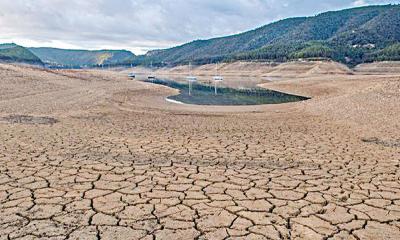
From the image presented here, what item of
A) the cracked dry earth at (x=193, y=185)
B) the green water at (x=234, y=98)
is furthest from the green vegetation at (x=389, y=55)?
the cracked dry earth at (x=193, y=185)

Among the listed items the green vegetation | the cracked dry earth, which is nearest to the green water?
the cracked dry earth

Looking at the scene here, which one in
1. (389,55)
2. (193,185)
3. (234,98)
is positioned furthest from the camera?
(389,55)

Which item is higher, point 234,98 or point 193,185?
point 193,185

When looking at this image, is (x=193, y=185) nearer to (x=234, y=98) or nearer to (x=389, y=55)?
(x=234, y=98)

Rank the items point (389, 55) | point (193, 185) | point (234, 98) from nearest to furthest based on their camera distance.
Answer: point (193, 185) < point (234, 98) < point (389, 55)

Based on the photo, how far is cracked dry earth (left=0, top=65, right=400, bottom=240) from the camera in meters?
4.32

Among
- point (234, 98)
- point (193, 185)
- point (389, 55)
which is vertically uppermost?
point (389, 55)

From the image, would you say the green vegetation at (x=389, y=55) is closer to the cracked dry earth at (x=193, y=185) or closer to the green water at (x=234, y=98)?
the green water at (x=234, y=98)

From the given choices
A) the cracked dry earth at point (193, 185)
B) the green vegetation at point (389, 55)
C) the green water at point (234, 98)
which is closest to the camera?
the cracked dry earth at point (193, 185)

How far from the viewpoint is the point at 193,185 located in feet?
19.3

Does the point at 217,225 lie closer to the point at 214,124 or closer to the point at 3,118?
the point at 214,124

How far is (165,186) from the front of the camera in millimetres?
5781

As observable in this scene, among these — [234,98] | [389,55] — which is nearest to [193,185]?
[234,98]

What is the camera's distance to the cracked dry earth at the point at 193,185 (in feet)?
14.2
